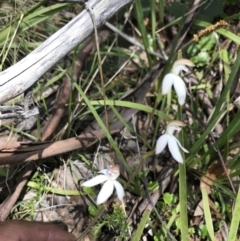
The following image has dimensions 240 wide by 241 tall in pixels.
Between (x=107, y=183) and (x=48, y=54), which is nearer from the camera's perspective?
(x=107, y=183)

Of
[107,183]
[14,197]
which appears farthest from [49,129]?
[107,183]

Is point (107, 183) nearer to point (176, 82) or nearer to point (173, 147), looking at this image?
point (173, 147)

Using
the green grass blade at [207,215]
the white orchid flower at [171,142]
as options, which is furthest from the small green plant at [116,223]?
the white orchid flower at [171,142]

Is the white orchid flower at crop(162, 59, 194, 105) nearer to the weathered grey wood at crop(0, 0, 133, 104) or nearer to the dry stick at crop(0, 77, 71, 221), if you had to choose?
the weathered grey wood at crop(0, 0, 133, 104)

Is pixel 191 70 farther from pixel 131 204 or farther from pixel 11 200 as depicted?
pixel 11 200

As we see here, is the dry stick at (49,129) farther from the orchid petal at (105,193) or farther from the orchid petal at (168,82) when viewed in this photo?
the orchid petal at (168,82)

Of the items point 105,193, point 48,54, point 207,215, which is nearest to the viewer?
point 105,193

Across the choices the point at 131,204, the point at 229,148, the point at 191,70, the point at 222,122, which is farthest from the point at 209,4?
the point at 131,204

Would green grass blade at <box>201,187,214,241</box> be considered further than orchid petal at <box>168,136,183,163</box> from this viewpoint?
Yes

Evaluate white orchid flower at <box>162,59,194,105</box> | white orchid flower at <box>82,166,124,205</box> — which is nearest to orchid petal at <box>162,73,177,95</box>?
white orchid flower at <box>162,59,194,105</box>

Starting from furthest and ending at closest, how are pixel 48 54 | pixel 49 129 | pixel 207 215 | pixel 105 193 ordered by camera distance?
pixel 49 129
pixel 207 215
pixel 48 54
pixel 105 193
